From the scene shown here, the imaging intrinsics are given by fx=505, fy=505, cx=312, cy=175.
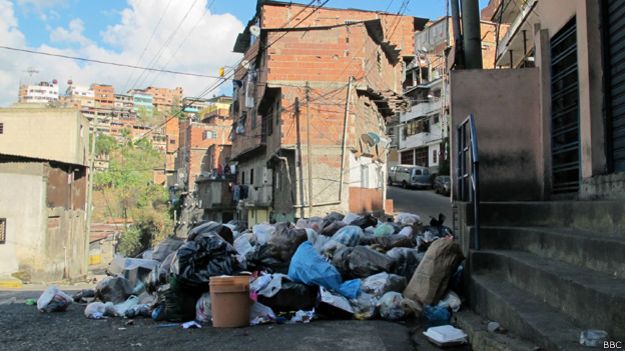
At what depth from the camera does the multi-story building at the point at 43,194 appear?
1973 centimetres

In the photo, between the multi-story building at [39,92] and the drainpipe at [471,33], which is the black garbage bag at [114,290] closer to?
the drainpipe at [471,33]

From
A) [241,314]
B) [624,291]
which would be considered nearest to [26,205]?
[241,314]

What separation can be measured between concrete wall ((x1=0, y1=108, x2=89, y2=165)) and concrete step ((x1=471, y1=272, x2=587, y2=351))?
26.0 meters

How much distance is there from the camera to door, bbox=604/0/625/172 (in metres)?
4.34

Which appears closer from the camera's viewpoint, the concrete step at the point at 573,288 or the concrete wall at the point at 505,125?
the concrete step at the point at 573,288

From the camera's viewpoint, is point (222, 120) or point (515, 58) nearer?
point (515, 58)

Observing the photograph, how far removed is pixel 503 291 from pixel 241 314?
230 centimetres

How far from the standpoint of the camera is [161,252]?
6.98 m

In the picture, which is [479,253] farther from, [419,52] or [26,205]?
[419,52]

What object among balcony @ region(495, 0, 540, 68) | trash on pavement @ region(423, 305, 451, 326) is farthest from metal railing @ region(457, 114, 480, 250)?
balcony @ region(495, 0, 540, 68)

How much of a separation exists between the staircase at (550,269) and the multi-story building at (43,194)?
765 inches

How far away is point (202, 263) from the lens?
201 inches

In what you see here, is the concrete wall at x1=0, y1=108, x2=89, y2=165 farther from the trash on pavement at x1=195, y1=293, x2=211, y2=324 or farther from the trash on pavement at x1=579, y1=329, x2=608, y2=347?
the trash on pavement at x1=579, y1=329, x2=608, y2=347

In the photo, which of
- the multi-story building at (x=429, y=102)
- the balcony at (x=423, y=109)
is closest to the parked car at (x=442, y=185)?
the multi-story building at (x=429, y=102)
